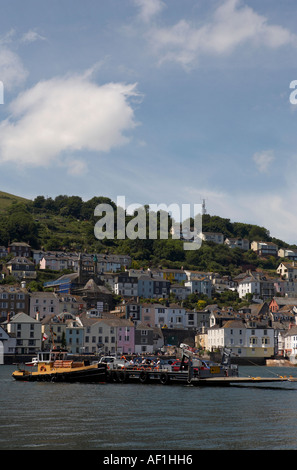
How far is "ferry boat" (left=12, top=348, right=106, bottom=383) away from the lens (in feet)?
200

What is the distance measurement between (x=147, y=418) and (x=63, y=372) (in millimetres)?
26977

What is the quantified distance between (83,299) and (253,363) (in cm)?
4153

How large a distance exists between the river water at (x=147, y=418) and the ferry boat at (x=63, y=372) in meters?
5.00

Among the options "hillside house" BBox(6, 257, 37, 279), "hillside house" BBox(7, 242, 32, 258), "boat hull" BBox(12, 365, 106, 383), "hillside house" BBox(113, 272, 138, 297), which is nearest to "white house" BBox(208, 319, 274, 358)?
"hillside house" BBox(113, 272, 138, 297)

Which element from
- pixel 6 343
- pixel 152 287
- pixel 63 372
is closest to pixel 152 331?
pixel 6 343

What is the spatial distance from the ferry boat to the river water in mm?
5000

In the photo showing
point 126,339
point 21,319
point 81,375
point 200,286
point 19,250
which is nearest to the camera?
point 81,375

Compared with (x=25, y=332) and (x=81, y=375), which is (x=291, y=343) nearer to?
(x=25, y=332)

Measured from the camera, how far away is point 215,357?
11631cm

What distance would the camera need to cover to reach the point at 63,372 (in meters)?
61.3

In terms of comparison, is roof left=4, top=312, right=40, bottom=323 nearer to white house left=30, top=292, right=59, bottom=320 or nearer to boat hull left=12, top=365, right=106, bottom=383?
white house left=30, top=292, right=59, bottom=320

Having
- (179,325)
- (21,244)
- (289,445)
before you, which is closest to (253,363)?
(179,325)
